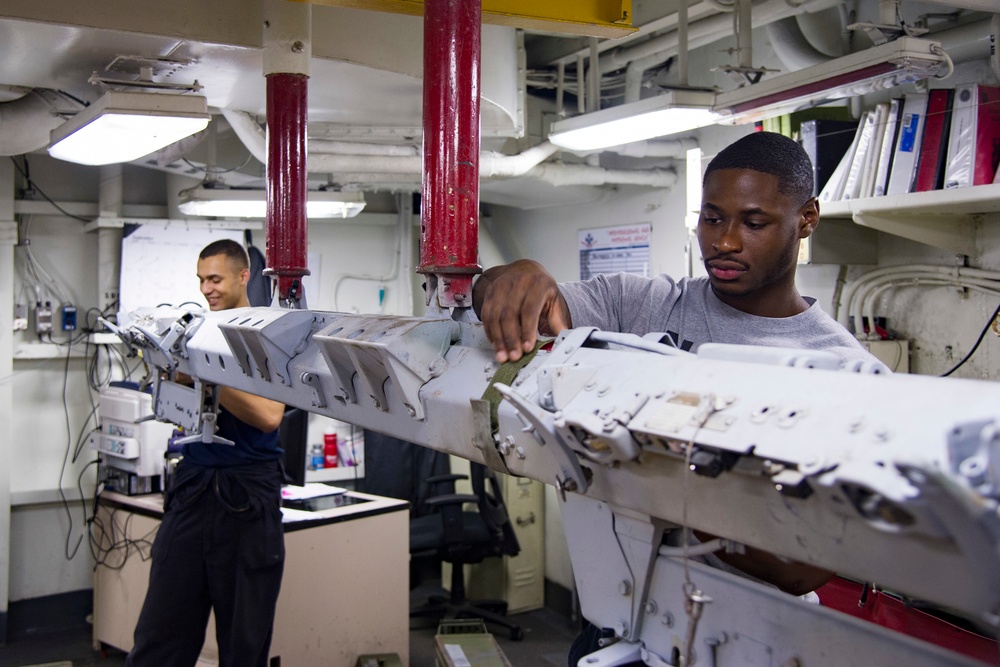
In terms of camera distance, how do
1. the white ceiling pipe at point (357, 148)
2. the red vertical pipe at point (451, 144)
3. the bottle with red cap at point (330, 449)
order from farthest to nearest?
the bottle with red cap at point (330, 449) → the white ceiling pipe at point (357, 148) → the red vertical pipe at point (451, 144)

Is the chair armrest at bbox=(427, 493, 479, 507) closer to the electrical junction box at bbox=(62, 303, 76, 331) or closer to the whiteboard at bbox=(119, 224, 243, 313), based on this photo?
the whiteboard at bbox=(119, 224, 243, 313)

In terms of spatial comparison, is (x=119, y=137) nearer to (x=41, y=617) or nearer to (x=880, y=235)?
(x=880, y=235)

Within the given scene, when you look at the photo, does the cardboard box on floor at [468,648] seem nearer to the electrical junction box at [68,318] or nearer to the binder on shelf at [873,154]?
the binder on shelf at [873,154]

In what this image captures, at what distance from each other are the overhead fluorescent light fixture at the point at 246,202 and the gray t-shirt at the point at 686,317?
2.78 metres

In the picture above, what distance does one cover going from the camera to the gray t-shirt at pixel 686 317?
1628mm

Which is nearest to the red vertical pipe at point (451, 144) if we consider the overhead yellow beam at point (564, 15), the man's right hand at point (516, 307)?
the man's right hand at point (516, 307)

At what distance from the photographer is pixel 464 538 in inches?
209

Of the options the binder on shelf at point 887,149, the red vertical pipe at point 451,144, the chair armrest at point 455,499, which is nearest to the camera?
the red vertical pipe at point 451,144

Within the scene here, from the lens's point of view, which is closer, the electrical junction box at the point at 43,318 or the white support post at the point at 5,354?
the white support post at the point at 5,354

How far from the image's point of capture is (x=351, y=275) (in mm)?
6508

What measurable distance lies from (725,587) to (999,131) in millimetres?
2369

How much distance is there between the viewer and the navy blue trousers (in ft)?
10.8

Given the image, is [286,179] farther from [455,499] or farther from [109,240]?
[109,240]

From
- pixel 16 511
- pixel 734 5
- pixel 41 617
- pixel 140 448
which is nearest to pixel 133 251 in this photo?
pixel 140 448
